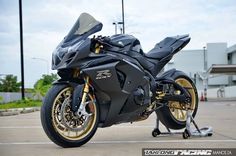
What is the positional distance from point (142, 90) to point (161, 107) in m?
0.83

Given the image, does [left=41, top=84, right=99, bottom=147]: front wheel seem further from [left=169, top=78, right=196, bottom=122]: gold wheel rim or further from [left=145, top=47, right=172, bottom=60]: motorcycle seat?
[left=169, top=78, right=196, bottom=122]: gold wheel rim

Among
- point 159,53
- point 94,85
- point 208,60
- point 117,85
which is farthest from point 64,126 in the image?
point 208,60

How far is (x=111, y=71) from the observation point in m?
6.06

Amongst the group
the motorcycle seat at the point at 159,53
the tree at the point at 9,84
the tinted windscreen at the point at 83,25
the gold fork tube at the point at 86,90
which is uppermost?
the tinted windscreen at the point at 83,25

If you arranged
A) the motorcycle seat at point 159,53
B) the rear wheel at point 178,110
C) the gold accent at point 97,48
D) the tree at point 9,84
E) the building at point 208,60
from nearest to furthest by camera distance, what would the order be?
the gold accent at point 97,48 < the motorcycle seat at point 159,53 < the rear wheel at point 178,110 < the building at point 208,60 < the tree at point 9,84

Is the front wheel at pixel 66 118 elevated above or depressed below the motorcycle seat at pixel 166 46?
below

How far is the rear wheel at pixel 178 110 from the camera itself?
7.35m

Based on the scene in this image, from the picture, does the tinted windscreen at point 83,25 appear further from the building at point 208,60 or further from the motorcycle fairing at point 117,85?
the building at point 208,60

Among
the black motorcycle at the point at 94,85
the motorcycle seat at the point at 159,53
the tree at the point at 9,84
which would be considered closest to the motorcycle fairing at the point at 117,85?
the black motorcycle at the point at 94,85

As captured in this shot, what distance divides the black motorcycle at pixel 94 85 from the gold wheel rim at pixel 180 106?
563 mm

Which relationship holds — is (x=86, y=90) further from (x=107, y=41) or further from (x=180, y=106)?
(x=180, y=106)

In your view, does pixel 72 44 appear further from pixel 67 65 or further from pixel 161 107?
Result: pixel 161 107

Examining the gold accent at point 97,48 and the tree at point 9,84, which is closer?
the gold accent at point 97,48

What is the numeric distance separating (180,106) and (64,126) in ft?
7.85
